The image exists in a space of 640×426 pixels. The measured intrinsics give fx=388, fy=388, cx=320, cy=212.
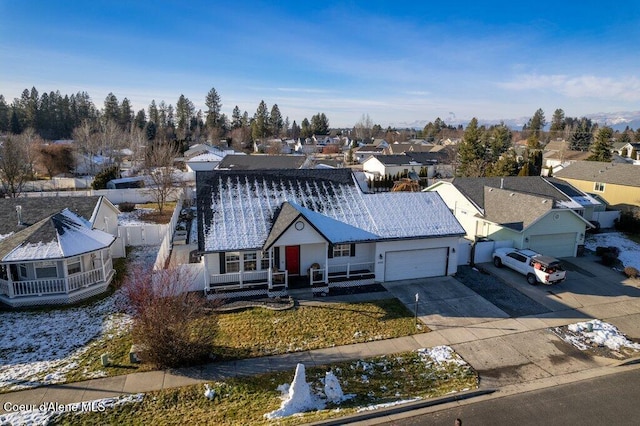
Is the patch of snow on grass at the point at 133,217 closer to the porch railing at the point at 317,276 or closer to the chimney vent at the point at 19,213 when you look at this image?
the chimney vent at the point at 19,213

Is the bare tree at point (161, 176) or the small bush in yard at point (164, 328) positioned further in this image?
the bare tree at point (161, 176)

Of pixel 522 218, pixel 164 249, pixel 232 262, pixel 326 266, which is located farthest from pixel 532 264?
pixel 164 249

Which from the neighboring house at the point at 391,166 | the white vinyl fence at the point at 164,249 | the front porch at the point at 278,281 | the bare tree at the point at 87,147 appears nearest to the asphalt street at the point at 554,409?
the front porch at the point at 278,281

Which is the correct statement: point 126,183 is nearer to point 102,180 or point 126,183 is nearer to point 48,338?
point 102,180

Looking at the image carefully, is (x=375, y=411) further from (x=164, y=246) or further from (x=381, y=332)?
(x=164, y=246)

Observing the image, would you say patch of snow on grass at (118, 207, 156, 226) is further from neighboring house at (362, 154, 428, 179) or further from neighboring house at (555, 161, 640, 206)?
neighboring house at (555, 161, 640, 206)

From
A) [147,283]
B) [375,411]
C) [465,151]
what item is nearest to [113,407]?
[147,283]
